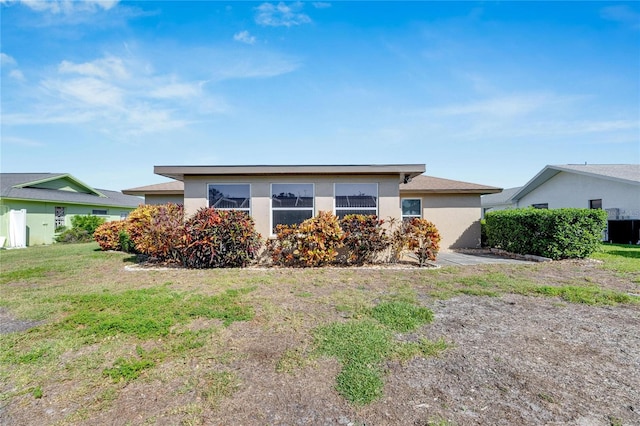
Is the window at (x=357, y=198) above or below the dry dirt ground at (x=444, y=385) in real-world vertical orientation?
above

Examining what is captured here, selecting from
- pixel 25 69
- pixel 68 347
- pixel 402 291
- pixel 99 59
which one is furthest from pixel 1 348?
pixel 25 69

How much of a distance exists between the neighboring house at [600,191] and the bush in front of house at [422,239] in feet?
40.4

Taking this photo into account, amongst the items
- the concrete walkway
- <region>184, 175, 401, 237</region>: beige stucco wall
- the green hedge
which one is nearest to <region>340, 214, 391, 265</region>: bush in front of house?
<region>184, 175, 401, 237</region>: beige stucco wall

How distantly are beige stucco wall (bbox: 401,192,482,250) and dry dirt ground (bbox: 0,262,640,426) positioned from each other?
28.7ft

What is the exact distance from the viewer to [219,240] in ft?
27.0

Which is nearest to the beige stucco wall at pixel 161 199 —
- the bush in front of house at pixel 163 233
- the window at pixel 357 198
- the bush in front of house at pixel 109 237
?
the bush in front of house at pixel 109 237

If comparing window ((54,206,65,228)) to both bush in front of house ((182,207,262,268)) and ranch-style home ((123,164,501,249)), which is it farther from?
bush in front of house ((182,207,262,268))

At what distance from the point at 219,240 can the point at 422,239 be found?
19.7 ft

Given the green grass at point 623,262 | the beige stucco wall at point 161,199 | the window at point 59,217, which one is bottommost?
the green grass at point 623,262

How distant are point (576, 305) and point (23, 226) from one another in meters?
22.2

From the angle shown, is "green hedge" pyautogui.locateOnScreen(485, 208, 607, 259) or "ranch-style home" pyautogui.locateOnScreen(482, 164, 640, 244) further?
"ranch-style home" pyautogui.locateOnScreen(482, 164, 640, 244)

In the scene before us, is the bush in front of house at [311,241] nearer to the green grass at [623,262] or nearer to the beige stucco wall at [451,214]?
the beige stucco wall at [451,214]

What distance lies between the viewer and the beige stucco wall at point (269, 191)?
9.27 metres

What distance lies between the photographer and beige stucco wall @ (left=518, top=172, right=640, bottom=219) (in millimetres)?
14055
